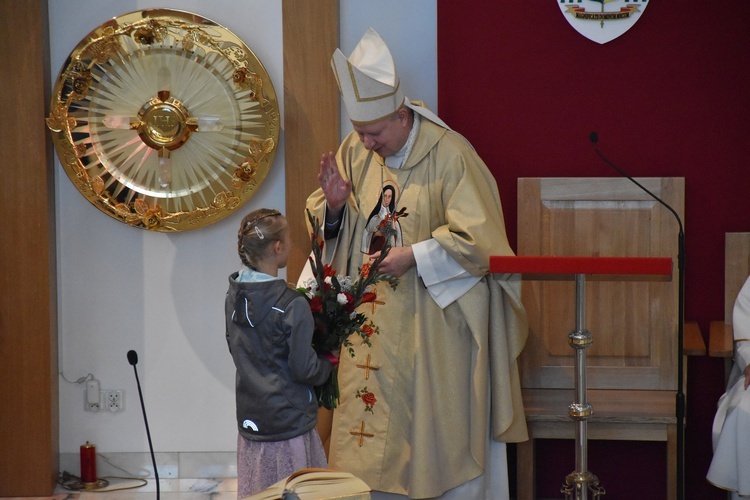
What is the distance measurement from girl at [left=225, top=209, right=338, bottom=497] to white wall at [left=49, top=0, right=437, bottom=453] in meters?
1.55

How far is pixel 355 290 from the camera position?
3.53 meters

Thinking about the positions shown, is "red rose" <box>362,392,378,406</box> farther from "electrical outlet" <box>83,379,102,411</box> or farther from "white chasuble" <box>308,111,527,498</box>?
"electrical outlet" <box>83,379,102,411</box>

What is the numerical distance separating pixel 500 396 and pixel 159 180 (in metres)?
1.98

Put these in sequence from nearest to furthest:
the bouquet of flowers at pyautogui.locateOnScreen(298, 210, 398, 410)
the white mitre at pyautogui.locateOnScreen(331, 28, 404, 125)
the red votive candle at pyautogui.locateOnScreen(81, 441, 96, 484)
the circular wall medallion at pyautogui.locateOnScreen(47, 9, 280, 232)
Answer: the bouquet of flowers at pyautogui.locateOnScreen(298, 210, 398, 410) → the white mitre at pyautogui.locateOnScreen(331, 28, 404, 125) → the circular wall medallion at pyautogui.locateOnScreen(47, 9, 280, 232) → the red votive candle at pyautogui.locateOnScreen(81, 441, 96, 484)

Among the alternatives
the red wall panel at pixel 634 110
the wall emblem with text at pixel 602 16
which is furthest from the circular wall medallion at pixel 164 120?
the wall emblem with text at pixel 602 16

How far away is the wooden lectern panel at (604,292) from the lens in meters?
4.48

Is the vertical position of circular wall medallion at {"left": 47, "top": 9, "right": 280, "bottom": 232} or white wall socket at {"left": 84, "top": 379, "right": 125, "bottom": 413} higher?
circular wall medallion at {"left": 47, "top": 9, "right": 280, "bottom": 232}

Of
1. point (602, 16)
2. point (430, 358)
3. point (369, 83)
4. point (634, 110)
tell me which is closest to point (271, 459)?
point (430, 358)

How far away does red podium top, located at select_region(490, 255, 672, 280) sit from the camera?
3.01 meters

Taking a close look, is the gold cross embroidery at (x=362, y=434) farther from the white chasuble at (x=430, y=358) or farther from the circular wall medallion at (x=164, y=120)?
the circular wall medallion at (x=164, y=120)

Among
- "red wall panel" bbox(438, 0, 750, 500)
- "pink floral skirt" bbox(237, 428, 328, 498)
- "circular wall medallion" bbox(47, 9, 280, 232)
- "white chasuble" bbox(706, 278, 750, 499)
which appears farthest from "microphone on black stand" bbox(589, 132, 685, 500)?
"circular wall medallion" bbox(47, 9, 280, 232)

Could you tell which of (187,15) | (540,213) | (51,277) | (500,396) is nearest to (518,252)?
(540,213)

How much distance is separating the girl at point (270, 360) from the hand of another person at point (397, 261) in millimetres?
622

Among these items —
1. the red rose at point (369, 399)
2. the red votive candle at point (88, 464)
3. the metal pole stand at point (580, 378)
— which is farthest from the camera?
the red votive candle at point (88, 464)
